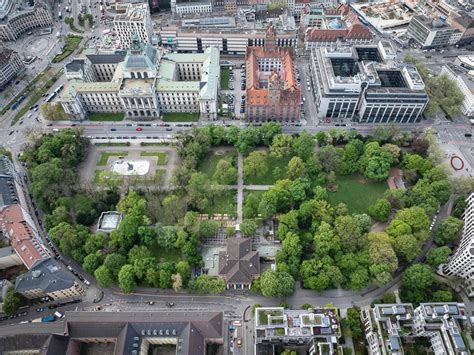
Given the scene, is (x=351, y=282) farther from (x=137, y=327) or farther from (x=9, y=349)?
(x=9, y=349)

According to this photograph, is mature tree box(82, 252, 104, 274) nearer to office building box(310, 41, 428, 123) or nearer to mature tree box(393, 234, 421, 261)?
mature tree box(393, 234, 421, 261)

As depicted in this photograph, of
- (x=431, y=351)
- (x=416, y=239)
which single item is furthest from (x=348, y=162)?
(x=431, y=351)

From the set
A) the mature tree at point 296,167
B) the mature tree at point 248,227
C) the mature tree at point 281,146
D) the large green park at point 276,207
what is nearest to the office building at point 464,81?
the large green park at point 276,207

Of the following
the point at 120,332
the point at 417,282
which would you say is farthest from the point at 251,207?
the point at 120,332

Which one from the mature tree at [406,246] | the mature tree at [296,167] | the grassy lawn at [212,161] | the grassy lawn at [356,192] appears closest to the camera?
the mature tree at [406,246]

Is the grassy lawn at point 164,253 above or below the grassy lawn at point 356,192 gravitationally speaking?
below

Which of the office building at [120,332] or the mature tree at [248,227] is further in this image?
the mature tree at [248,227]

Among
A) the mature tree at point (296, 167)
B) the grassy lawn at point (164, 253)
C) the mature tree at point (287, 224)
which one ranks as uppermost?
the mature tree at point (296, 167)

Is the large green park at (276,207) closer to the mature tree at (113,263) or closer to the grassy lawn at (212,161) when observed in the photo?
the mature tree at (113,263)
